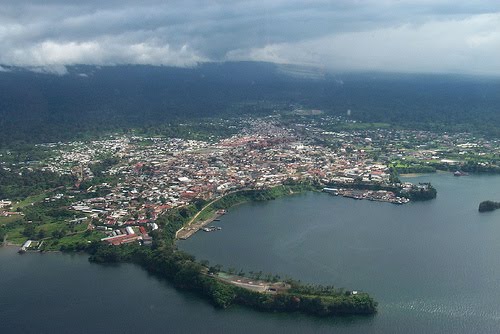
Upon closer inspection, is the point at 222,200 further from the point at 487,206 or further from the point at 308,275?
the point at 487,206

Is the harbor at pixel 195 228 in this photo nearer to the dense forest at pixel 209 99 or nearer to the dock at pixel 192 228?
the dock at pixel 192 228

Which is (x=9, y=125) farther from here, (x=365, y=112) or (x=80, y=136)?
(x=365, y=112)

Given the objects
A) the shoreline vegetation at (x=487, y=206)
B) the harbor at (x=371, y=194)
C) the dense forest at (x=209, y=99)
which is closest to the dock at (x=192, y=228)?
the harbor at (x=371, y=194)

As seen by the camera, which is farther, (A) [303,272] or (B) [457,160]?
(B) [457,160]

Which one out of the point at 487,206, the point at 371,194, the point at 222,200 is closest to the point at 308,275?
the point at 222,200

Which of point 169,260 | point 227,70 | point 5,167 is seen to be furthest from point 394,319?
point 227,70

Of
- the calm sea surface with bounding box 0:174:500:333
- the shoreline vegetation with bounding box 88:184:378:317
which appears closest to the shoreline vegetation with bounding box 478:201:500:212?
the calm sea surface with bounding box 0:174:500:333

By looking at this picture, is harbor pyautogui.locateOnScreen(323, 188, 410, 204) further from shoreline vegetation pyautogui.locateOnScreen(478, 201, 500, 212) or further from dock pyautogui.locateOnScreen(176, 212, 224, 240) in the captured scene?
dock pyautogui.locateOnScreen(176, 212, 224, 240)
